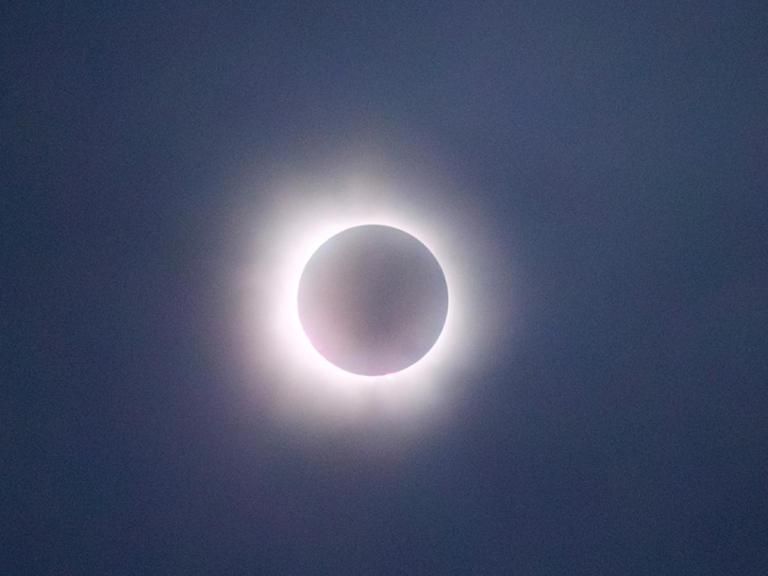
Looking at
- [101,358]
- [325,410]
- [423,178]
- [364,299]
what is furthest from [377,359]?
[101,358]

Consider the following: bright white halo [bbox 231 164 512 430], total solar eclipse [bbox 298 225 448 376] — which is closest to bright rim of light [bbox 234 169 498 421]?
bright white halo [bbox 231 164 512 430]

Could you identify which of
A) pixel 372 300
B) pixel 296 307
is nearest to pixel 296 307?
pixel 296 307

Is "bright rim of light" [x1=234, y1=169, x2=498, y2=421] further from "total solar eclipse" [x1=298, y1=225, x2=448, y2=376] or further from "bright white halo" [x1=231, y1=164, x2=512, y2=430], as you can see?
"total solar eclipse" [x1=298, y1=225, x2=448, y2=376]

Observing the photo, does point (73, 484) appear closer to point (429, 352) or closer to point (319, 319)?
point (319, 319)

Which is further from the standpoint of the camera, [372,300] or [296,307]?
[296,307]

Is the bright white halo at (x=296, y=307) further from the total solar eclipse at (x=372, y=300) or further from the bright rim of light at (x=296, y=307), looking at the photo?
the total solar eclipse at (x=372, y=300)

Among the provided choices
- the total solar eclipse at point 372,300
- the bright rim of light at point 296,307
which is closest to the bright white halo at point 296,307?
the bright rim of light at point 296,307

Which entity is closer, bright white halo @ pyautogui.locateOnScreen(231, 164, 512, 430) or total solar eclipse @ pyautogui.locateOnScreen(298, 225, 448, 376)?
total solar eclipse @ pyautogui.locateOnScreen(298, 225, 448, 376)

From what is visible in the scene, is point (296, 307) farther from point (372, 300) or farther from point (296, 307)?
point (372, 300)
